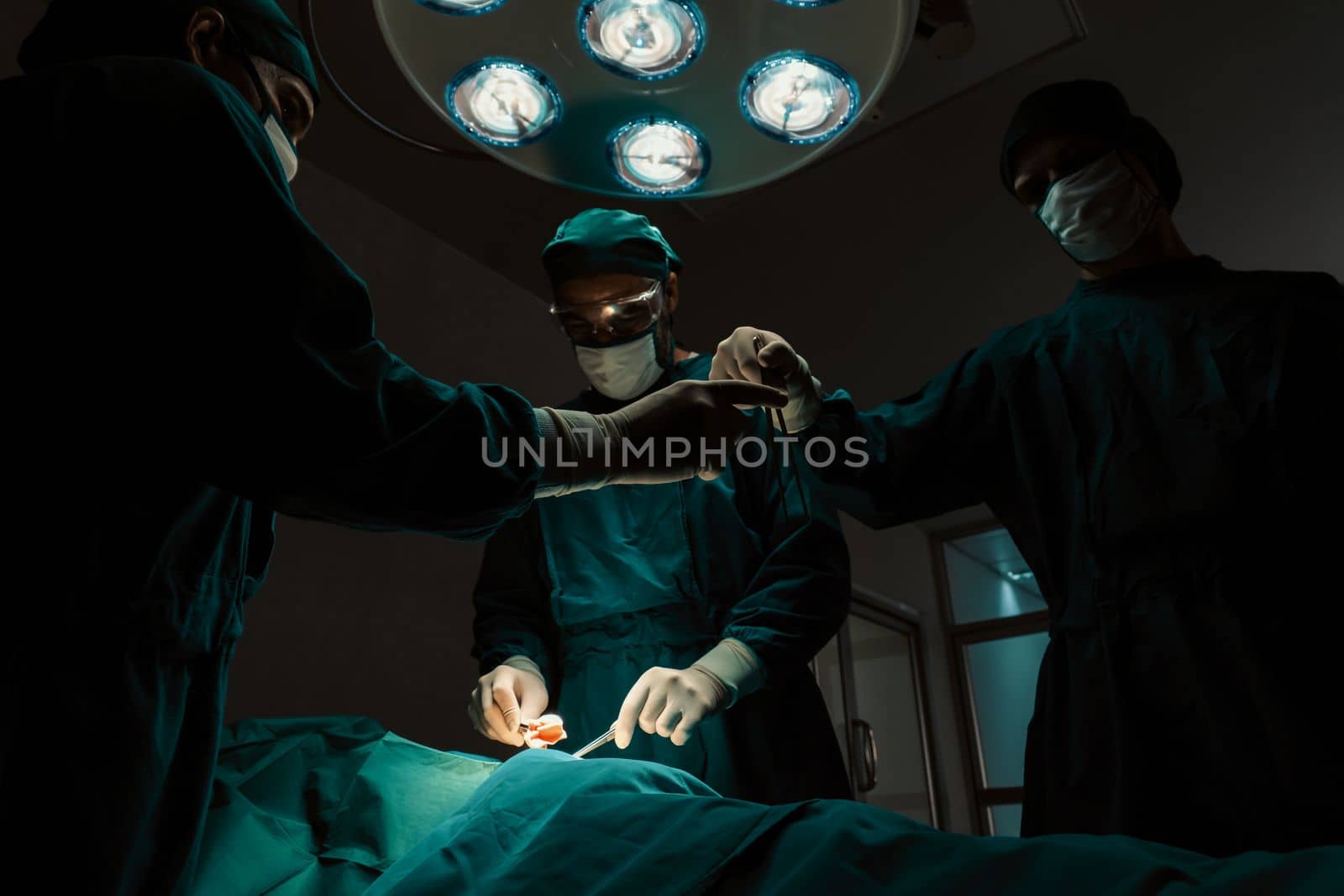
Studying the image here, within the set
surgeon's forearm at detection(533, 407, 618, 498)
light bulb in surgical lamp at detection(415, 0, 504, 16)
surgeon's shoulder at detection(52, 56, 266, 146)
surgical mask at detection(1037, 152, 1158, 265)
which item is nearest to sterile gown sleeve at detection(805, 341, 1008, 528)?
surgical mask at detection(1037, 152, 1158, 265)

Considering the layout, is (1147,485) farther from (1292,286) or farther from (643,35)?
(643,35)

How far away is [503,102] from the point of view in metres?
1.98

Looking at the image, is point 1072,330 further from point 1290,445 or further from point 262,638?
point 262,638

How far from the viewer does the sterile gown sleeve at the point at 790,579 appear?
2.09 meters

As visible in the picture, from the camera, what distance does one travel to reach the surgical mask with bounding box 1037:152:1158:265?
218 cm

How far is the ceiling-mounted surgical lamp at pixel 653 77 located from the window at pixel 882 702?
351cm

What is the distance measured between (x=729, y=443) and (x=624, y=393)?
0.78 meters

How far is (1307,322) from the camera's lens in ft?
6.45

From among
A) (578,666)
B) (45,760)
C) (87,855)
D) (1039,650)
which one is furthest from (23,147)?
(1039,650)

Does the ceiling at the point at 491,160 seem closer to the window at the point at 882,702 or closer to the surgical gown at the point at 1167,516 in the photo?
the surgical gown at the point at 1167,516

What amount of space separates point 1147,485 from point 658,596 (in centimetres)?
98

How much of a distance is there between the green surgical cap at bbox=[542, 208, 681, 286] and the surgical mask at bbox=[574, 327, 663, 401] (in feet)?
0.51

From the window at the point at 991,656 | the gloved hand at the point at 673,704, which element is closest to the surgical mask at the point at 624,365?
the gloved hand at the point at 673,704

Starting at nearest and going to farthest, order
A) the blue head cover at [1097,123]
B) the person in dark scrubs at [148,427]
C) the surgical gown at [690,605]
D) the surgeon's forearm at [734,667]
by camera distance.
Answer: the person in dark scrubs at [148,427] < the surgeon's forearm at [734,667] < the surgical gown at [690,605] < the blue head cover at [1097,123]
